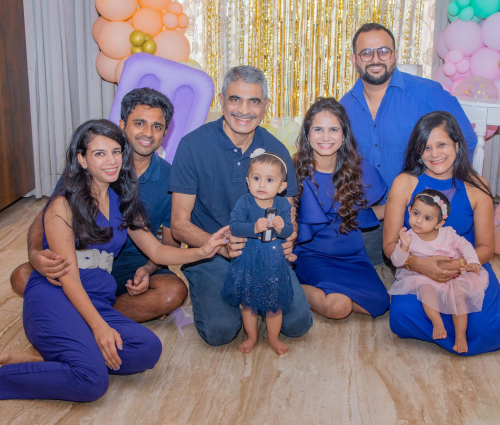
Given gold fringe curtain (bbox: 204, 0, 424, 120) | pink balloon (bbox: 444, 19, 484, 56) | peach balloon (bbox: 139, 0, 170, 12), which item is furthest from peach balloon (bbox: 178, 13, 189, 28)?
pink balloon (bbox: 444, 19, 484, 56)

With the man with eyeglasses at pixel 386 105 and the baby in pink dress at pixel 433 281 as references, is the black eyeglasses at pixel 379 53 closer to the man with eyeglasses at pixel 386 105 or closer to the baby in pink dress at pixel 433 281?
the man with eyeglasses at pixel 386 105

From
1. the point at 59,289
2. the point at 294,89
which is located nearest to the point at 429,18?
the point at 294,89

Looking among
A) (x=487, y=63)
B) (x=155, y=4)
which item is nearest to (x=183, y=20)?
(x=155, y=4)

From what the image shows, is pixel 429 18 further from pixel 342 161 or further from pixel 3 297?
pixel 3 297

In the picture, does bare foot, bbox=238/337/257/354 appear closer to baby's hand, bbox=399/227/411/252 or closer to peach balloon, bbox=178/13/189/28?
baby's hand, bbox=399/227/411/252

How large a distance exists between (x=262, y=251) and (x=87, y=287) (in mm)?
733

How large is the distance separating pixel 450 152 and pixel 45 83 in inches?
146

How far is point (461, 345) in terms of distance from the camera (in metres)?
2.26

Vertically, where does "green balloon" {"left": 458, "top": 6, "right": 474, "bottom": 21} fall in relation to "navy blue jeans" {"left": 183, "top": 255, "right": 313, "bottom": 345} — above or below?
above

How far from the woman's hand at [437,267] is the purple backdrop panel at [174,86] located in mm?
1820

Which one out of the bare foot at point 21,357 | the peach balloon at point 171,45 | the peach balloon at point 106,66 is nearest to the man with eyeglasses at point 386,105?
the peach balloon at point 171,45

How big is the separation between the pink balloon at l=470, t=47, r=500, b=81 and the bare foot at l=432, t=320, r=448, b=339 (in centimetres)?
274

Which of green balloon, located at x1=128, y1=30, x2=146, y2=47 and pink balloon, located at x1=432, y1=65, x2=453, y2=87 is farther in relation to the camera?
pink balloon, located at x1=432, y1=65, x2=453, y2=87

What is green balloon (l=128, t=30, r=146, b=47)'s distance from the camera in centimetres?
428
